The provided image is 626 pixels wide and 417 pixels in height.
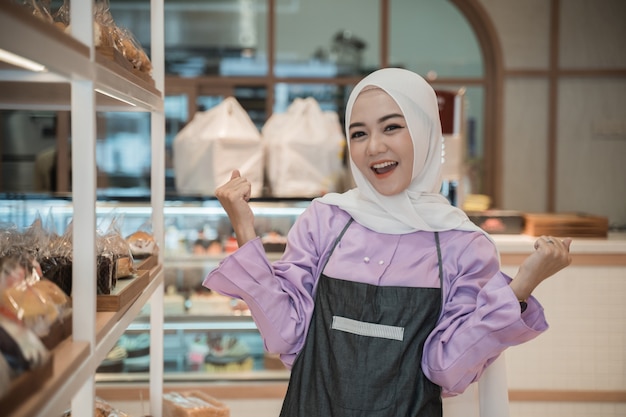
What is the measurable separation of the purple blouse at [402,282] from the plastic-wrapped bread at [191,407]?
0.65 m

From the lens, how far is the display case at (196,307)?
154 inches

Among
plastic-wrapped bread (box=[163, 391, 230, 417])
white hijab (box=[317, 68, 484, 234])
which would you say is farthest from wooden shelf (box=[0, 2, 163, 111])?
plastic-wrapped bread (box=[163, 391, 230, 417])

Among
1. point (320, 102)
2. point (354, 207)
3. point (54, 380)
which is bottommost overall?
point (54, 380)

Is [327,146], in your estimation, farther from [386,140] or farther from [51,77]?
[51,77]

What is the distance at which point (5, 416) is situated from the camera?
0.90 meters

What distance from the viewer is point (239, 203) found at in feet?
6.60

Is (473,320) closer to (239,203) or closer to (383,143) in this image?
(383,143)

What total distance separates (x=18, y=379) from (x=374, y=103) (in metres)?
1.38

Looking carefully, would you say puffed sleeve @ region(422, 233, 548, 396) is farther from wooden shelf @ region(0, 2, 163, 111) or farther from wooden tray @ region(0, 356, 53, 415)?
wooden tray @ region(0, 356, 53, 415)

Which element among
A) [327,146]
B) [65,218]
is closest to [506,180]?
[327,146]

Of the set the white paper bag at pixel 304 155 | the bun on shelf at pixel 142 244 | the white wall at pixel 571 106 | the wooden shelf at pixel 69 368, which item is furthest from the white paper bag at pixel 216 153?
the white wall at pixel 571 106

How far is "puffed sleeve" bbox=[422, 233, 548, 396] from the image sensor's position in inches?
71.3

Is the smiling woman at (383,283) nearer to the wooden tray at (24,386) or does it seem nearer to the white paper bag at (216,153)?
the wooden tray at (24,386)

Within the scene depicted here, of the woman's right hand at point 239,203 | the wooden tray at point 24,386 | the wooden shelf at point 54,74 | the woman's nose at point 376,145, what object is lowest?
the wooden tray at point 24,386
